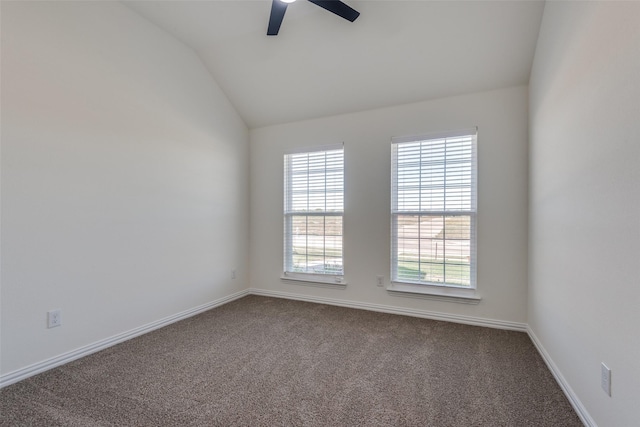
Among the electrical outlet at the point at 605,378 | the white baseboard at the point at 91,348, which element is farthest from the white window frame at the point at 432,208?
the white baseboard at the point at 91,348

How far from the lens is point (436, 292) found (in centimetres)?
325

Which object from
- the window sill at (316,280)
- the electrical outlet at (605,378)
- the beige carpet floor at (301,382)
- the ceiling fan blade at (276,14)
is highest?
the ceiling fan blade at (276,14)

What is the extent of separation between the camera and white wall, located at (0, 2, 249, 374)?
2.06 m

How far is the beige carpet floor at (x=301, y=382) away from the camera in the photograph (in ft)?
5.56

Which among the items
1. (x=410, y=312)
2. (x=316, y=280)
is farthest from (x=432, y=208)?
(x=316, y=280)

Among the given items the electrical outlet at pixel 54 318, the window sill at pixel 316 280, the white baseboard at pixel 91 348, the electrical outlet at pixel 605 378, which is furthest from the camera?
the window sill at pixel 316 280

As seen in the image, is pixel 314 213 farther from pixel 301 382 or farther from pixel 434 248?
pixel 301 382

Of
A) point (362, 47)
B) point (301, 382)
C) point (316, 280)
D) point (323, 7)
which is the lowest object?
point (301, 382)

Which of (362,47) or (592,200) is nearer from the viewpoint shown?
(592,200)

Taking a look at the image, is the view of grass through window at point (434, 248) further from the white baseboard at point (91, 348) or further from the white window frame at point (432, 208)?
the white baseboard at point (91, 348)

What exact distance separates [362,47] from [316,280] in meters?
2.72

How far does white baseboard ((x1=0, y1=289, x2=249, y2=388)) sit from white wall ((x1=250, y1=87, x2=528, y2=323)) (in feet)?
3.73

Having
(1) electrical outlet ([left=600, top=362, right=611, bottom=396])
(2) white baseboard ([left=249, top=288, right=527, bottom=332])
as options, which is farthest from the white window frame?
(1) electrical outlet ([left=600, top=362, right=611, bottom=396])

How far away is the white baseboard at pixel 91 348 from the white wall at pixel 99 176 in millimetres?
47
